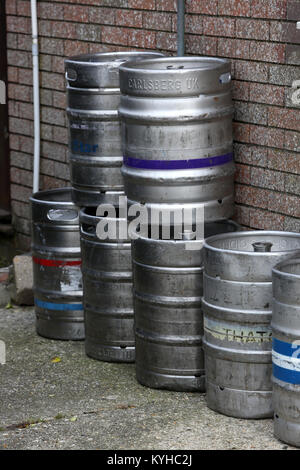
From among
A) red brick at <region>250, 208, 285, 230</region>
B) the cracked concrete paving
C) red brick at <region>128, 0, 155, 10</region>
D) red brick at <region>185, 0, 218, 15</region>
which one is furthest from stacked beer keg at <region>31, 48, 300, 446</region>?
red brick at <region>128, 0, 155, 10</region>

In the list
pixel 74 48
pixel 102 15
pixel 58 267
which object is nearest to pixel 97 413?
pixel 58 267

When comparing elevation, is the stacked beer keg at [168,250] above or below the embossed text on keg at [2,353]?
above

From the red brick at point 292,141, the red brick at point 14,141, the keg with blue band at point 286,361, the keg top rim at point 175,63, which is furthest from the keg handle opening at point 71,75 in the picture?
the red brick at point 14,141

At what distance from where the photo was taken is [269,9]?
20.0 feet

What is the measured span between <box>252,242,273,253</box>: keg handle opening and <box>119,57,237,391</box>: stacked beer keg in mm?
409

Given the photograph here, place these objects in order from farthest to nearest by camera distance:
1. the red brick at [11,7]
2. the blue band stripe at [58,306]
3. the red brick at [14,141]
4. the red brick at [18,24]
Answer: the red brick at [14,141] < the red brick at [11,7] < the red brick at [18,24] < the blue band stripe at [58,306]

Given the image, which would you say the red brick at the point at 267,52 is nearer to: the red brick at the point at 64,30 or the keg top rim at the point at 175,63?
the keg top rim at the point at 175,63

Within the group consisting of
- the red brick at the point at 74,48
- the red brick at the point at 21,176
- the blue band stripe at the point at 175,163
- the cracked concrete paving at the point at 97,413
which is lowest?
the cracked concrete paving at the point at 97,413

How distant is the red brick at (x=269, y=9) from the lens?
599 centimetres

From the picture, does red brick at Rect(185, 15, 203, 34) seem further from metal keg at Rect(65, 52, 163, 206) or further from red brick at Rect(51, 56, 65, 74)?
red brick at Rect(51, 56, 65, 74)

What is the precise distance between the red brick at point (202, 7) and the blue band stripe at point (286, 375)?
2.48 meters

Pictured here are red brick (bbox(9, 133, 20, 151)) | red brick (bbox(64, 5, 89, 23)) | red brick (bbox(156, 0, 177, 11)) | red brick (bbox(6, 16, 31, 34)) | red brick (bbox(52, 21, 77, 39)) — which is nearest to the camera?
red brick (bbox(156, 0, 177, 11))

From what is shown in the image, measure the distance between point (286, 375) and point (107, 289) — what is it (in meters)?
1.74

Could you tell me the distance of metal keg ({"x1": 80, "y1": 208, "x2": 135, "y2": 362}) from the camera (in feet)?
20.8
